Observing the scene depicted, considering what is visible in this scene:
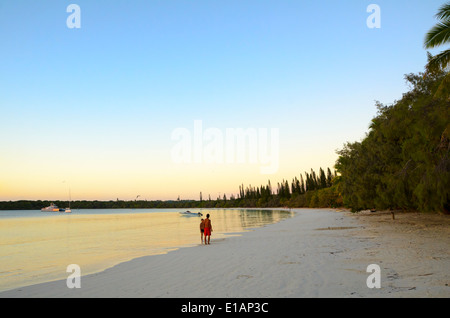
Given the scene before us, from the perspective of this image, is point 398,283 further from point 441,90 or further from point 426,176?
point 426,176

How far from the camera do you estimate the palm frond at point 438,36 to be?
48.5 feet

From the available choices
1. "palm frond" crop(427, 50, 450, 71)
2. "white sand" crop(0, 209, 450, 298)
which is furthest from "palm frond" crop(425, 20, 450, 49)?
"white sand" crop(0, 209, 450, 298)

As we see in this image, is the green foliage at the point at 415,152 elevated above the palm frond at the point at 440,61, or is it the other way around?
the palm frond at the point at 440,61

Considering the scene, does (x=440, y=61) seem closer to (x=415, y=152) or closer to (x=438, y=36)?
(x=438, y=36)

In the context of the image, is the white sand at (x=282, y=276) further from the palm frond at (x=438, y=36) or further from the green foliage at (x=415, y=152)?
the palm frond at (x=438, y=36)

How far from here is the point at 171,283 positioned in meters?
9.27

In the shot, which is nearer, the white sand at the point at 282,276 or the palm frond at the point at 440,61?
the white sand at the point at 282,276

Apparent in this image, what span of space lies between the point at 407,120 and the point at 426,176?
10.8 feet

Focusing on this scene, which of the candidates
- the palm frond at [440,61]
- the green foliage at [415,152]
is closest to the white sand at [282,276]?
the green foliage at [415,152]

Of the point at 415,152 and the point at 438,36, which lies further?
the point at 415,152

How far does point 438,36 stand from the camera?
1493cm

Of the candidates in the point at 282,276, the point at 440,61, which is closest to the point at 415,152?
the point at 440,61

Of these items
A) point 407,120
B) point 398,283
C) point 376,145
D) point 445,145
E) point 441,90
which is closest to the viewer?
point 398,283
